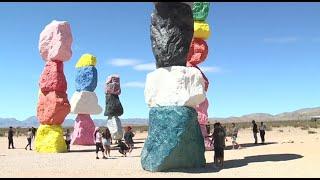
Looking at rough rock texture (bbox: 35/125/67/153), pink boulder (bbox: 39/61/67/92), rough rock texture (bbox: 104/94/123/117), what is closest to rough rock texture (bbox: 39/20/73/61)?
pink boulder (bbox: 39/61/67/92)

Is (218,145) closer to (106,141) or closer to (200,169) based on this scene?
(200,169)

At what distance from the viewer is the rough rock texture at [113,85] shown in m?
31.1

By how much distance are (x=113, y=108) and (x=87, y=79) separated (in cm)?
269

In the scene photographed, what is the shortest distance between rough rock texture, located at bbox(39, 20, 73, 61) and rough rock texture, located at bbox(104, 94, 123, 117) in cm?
818

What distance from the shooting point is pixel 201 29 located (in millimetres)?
21547

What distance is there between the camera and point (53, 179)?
1234 centimetres

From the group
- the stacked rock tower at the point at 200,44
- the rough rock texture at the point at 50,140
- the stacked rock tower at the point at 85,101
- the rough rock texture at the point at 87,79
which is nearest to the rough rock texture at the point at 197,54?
the stacked rock tower at the point at 200,44

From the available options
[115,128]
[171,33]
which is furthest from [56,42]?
[171,33]

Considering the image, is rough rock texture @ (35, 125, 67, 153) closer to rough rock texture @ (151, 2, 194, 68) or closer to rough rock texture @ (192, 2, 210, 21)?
rough rock texture @ (192, 2, 210, 21)

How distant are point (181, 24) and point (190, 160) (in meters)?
4.37

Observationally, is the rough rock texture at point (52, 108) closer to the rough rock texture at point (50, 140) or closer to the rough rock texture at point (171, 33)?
the rough rock texture at point (50, 140)

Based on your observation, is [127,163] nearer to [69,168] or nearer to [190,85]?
[69,168]

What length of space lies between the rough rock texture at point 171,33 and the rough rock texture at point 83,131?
1522 centimetres

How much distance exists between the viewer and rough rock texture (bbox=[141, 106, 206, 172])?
44.9ft
